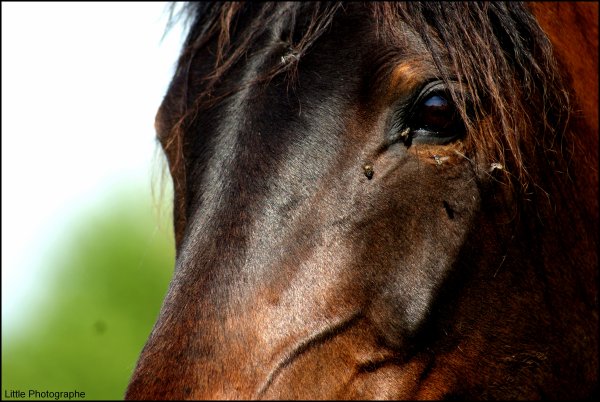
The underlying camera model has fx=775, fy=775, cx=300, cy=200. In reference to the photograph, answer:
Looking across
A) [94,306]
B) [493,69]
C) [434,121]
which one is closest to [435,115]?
[434,121]

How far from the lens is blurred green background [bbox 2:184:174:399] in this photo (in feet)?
43.3

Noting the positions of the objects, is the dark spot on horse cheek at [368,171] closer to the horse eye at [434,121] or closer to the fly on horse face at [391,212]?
the fly on horse face at [391,212]

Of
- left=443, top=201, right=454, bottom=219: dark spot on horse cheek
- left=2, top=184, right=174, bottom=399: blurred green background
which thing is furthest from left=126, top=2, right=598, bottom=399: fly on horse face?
left=2, top=184, right=174, bottom=399: blurred green background

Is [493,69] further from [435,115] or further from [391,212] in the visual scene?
[391,212]

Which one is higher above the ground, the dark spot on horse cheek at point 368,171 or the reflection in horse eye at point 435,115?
the reflection in horse eye at point 435,115

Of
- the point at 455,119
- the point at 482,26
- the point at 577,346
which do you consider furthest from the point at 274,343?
the point at 482,26

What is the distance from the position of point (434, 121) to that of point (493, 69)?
12.2 inches

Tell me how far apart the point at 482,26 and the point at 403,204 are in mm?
760

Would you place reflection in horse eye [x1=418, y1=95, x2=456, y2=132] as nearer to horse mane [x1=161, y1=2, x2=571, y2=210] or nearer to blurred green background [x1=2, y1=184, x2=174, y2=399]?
horse mane [x1=161, y1=2, x2=571, y2=210]

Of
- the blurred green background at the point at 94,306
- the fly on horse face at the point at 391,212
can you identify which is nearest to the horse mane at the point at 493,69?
the fly on horse face at the point at 391,212

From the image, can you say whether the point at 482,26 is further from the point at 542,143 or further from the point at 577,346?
the point at 577,346

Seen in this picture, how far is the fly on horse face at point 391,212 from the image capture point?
2395 mm

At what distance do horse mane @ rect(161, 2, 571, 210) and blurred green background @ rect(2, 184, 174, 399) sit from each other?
8.94 m

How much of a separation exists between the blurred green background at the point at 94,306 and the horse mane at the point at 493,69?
8936 mm
